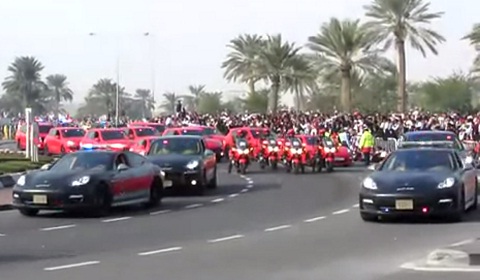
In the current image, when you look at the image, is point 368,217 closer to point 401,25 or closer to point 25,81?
point 401,25

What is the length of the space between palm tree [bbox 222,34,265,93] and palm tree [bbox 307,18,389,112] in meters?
9.71

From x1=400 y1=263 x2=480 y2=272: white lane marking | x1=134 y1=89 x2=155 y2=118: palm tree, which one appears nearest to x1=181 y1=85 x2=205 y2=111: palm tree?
x1=134 y1=89 x2=155 y2=118: palm tree

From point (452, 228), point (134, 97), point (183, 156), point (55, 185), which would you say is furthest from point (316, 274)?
point (134, 97)

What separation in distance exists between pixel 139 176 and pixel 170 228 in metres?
4.41

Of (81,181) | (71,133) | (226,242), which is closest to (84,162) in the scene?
(81,181)

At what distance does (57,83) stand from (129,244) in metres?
106

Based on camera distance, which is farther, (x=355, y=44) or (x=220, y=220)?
(x=355, y=44)

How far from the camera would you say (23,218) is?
70.9 ft

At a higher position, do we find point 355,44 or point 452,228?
point 355,44

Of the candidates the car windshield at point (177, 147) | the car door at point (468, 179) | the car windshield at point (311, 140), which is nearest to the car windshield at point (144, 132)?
the car windshield at point (311, 140)

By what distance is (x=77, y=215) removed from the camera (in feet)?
72.7

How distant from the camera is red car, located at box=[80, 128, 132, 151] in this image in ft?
148

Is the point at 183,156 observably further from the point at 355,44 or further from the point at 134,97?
the point at 134,97

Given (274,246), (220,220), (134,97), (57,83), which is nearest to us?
(274,246)
